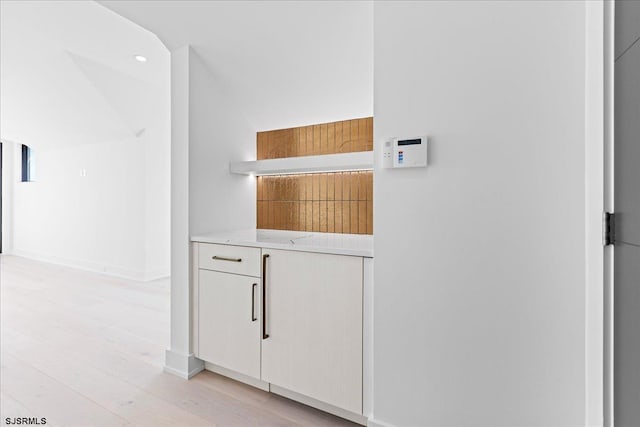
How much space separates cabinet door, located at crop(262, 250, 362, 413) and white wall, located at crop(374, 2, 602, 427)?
0.14 metres

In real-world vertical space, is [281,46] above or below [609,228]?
above

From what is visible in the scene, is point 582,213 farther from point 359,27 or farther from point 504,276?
point 359,27

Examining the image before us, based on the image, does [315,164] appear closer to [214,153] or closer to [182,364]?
[214,153]

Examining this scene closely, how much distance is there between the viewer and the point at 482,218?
1349 mm

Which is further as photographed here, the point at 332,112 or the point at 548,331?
the point at 332,112

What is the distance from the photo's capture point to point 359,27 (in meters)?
1.84

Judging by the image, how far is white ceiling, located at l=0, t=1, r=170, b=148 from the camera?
2752 millimetres

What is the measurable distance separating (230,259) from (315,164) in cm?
78

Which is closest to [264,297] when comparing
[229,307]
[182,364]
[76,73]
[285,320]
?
[285,320]

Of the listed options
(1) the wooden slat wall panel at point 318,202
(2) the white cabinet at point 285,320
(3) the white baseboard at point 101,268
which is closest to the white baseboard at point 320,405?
(2) the white cabinet at point 285,320

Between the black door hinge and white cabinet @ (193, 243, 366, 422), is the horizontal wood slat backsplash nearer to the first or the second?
white cabinet @ (193, 243, 366, 422)

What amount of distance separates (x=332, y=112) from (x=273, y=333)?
1.50m

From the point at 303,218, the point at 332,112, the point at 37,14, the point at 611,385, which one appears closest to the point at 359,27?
the point at 332,112

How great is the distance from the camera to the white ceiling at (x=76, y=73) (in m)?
2.75
